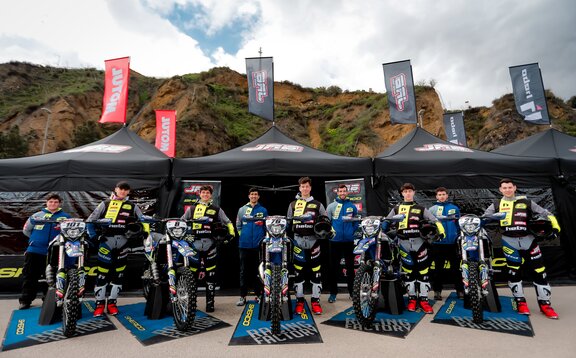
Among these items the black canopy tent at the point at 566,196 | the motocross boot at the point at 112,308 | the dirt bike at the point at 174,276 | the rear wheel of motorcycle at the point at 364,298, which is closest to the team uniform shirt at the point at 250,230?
the dirt bike at the point at 174,276

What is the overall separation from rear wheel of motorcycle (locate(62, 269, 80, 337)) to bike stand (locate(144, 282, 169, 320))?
831 millimetres

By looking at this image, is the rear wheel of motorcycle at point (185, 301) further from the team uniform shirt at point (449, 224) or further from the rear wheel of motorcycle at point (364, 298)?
the team uniform shirt at point (449, 224)

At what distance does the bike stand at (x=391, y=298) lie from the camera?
3.92 m

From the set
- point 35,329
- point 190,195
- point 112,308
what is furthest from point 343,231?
point 35,329

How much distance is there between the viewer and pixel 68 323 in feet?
10.5

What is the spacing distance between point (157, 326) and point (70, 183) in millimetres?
3652

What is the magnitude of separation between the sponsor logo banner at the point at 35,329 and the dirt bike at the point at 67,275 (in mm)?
125

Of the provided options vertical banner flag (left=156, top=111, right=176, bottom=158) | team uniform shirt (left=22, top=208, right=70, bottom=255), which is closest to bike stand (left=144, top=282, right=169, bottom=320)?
team uniform shirt (left=22, top=208, right=70, bottom=255)

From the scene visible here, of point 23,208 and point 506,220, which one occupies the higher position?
point 23,208

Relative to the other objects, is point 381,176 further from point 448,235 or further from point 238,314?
point 238,314

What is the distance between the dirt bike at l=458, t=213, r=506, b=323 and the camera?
3.41m

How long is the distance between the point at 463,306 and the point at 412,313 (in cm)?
90

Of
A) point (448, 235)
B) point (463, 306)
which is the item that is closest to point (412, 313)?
point (463, 306)

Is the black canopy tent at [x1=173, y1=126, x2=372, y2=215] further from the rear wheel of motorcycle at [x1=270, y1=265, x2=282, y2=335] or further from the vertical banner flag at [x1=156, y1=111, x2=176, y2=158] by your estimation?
the vertical banner flag at [x1=156, y1=111, x2=176, y2=158]
